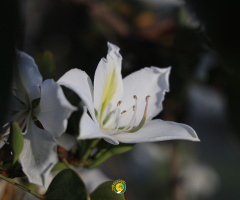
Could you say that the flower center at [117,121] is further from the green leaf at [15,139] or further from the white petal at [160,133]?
the green leaf at [15,139]

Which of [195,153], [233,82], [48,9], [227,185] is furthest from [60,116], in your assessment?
[227,185]

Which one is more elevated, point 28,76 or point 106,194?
point 28,76

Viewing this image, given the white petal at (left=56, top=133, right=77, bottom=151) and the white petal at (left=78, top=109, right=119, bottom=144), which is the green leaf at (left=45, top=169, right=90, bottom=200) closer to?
the white petal at (left=78, top=109, right=119, bottom=144)

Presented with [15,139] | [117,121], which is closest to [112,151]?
[117,121]

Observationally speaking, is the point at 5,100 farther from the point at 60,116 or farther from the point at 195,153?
the point at 195,153

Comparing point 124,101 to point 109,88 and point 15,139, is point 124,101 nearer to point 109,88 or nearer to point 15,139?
point 109,88

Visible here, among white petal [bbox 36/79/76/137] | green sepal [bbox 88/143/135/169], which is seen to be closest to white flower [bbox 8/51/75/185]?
white petal [bbox 36/79/76/137]

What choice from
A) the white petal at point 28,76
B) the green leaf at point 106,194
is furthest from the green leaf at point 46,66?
the green leaf at point 106,194

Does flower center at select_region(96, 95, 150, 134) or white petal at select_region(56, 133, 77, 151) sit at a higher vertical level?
flower center at select_region(96, 95, 150, 134)
